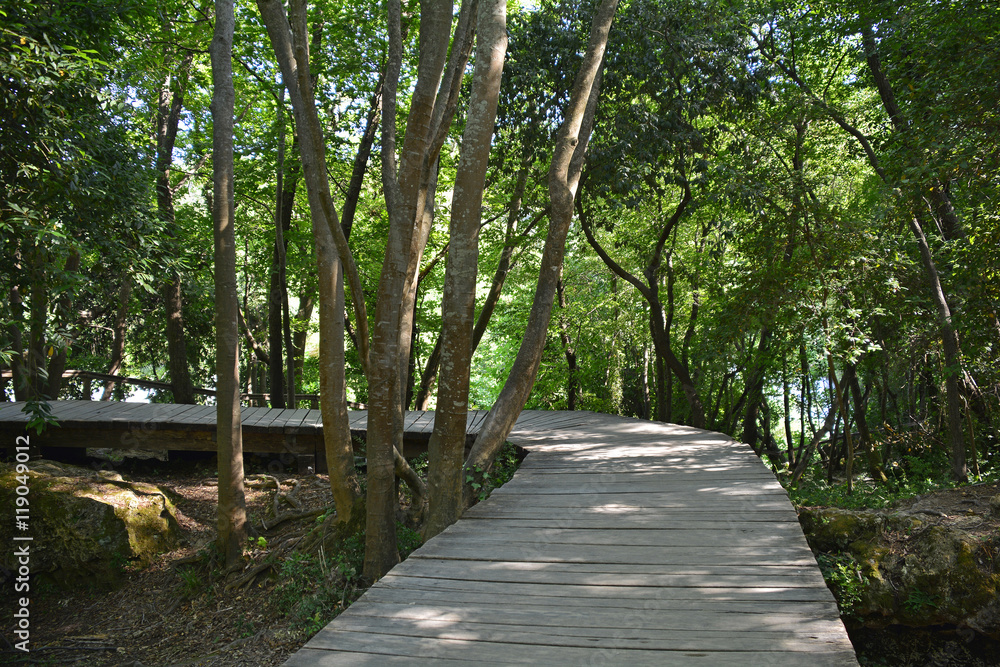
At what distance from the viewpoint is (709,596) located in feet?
9.95

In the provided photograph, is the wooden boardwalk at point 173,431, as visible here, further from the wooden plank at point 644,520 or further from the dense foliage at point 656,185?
the wooden plank at point 644,520

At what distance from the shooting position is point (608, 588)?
10.4 ft

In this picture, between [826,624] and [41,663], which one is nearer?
[826,624]

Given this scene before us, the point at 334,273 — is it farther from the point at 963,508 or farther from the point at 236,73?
the point at 236,73

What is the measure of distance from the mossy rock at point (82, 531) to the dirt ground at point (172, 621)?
6.5 inches

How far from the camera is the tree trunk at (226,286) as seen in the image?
5.53 m

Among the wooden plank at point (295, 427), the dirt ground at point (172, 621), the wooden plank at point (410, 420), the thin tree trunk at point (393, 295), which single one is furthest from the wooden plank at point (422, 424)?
the thin tree trunk at point (393, 295)

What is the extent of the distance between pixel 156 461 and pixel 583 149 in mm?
7877

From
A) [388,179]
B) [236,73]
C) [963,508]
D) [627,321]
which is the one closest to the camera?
[388,179]

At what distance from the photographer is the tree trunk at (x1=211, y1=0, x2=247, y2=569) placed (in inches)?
218

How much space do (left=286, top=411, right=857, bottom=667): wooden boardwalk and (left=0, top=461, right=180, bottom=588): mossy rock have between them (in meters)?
4.26

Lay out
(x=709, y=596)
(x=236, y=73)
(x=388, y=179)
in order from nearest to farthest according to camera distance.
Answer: (x=709, y=596) → (x=388, y=179) → (x=236, y=73)

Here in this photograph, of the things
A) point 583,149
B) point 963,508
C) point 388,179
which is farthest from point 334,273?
point 963,508

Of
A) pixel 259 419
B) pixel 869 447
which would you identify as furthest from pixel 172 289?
pixel 869 447
